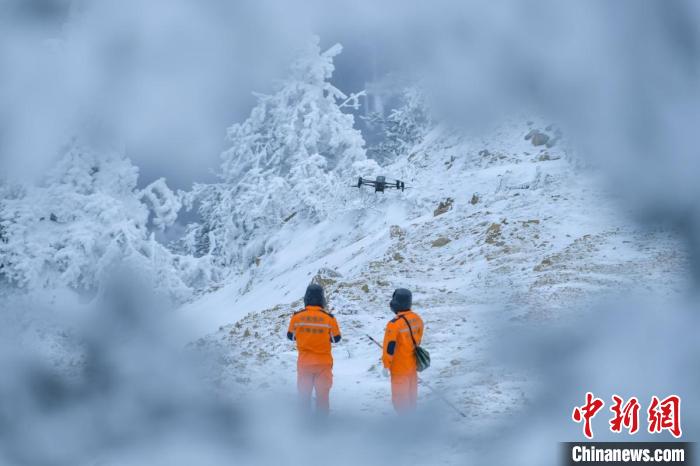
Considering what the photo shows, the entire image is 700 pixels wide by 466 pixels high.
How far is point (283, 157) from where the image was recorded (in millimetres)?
26859

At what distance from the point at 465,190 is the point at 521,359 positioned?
11.9m

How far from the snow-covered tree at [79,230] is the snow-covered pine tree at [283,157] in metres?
7.99

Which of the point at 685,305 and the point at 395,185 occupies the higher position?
the point at 395,185

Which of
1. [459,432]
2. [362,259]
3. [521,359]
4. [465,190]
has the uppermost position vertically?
[465,190]

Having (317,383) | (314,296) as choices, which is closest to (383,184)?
(314,296)

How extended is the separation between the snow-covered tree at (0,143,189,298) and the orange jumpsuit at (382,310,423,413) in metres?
11.6

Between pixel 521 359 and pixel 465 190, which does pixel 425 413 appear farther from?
pixel 465 190

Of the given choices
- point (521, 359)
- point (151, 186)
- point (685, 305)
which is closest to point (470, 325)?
point (521, 359)

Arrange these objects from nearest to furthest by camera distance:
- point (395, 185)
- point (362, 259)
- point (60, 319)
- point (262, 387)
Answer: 1. point (262, 387)
2. point (60, 319)
3. point (362, 259)
4. point (395, 185)

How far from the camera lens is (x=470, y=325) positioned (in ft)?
32.4

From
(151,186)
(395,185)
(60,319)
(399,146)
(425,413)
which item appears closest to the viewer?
(425,413)

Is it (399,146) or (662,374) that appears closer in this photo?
(662,374)
